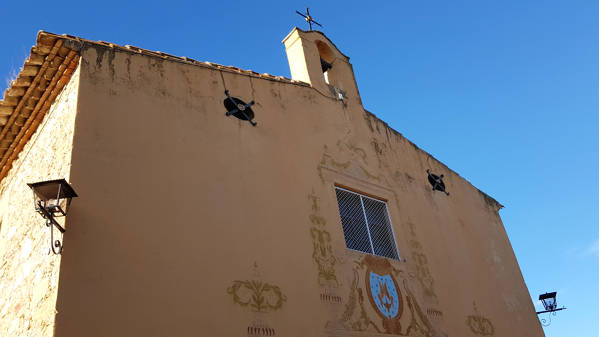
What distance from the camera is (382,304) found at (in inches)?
277

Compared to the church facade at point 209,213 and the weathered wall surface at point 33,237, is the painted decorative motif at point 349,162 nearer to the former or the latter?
the church facade at point 209,213

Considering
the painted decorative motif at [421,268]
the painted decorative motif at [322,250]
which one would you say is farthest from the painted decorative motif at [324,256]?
the painted decorative motif at [421,268]

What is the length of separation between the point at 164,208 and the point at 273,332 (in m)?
1.74

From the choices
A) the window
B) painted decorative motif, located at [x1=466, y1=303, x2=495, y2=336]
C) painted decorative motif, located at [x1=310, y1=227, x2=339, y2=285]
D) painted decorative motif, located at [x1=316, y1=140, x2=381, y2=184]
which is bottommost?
painted decorative motif, located at [x1=466, y1=303, x2=495, y2=336]

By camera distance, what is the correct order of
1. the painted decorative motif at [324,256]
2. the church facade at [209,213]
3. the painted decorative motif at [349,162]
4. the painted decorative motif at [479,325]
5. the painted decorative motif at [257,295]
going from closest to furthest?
the church facade at [209,213], the painted decorative motif at [257,295], the painted decorative motif at [324,256], the painted decorative motif at [349,162], the painted decorative motif at [479,325]

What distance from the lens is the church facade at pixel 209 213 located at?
4922mm

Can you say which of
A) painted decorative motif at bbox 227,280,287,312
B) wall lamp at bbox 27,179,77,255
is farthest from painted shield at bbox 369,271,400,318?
wall lamp at bbox 27,179,77,255

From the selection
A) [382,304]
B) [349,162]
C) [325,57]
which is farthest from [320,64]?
[382,304]

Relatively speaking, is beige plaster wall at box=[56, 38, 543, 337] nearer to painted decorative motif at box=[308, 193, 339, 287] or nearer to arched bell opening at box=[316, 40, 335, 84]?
painted decorative motif at box=[308, 193, 339, 287]

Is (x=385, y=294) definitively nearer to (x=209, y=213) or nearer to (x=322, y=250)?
(x=322, y=250)

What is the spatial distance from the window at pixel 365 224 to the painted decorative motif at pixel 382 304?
0.87 feet

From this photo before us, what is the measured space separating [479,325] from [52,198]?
22.3 ft

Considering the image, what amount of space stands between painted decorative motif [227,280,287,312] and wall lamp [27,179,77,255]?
70.0 inches

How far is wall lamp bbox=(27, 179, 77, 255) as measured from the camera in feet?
15.0
